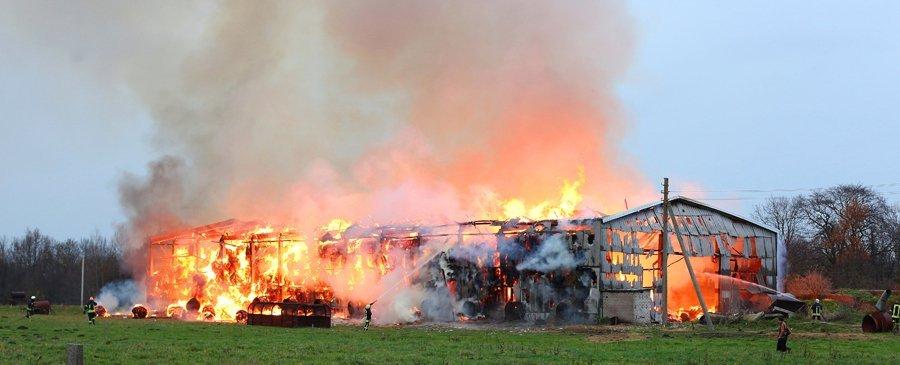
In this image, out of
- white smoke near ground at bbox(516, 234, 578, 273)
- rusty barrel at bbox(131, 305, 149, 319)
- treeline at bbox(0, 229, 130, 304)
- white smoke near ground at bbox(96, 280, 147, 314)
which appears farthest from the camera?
treeline at bbox(0, 229, 130, 304)

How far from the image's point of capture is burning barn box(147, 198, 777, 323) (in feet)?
157

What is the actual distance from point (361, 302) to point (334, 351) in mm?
26316

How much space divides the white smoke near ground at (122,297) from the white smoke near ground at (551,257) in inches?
1265

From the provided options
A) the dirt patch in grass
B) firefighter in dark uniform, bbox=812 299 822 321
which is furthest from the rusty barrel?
firefighter in dark uniform, bbox=812 299 822 321

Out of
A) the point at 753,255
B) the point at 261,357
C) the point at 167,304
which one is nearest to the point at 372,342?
the point at 261,357

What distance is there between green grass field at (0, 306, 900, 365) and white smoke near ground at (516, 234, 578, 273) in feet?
19.7

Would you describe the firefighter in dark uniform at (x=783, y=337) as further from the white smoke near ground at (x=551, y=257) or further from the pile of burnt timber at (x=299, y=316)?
the pile of burnt timber at (x=299, y=316)

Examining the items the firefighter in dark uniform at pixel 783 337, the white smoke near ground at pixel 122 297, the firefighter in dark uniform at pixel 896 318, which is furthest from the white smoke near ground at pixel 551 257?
the white smoke near ground at pixel 122 297

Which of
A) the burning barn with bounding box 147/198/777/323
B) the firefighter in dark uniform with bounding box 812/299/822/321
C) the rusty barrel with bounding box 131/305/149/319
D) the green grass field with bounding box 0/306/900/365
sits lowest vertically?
the rusty barrel with bounding box 131/305/149/319

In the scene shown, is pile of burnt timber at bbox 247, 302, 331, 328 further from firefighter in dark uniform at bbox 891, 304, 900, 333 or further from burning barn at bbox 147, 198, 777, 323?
firefighter in dark uniform at bbox 891, 304, 900, 333

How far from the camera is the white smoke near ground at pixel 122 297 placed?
67.4 metres

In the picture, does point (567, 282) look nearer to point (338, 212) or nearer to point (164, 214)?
point (338, 212)

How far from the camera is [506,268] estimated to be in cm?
4969

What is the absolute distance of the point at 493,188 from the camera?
56.4 meters
